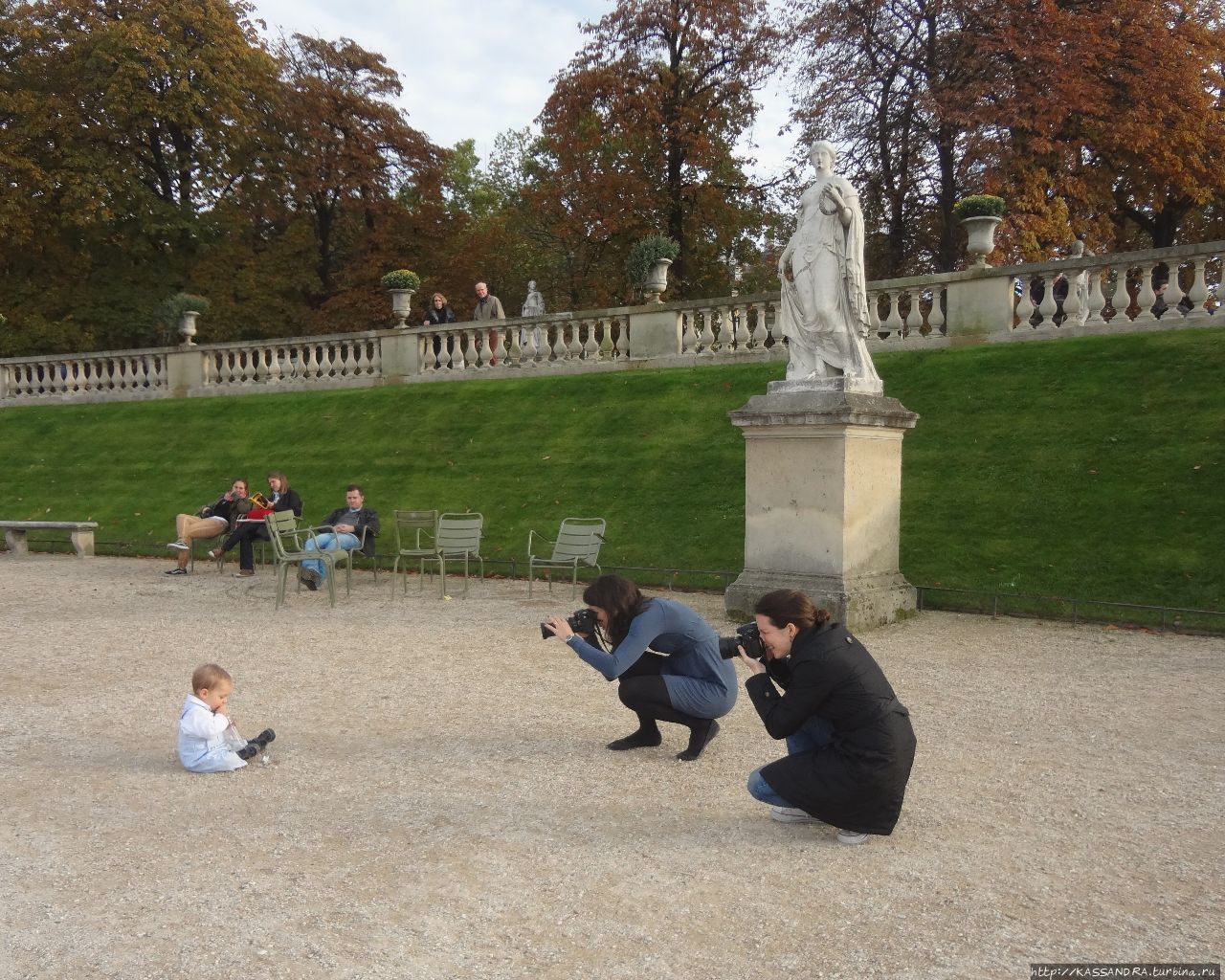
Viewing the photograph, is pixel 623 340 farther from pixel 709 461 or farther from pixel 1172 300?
pixel 1172 300

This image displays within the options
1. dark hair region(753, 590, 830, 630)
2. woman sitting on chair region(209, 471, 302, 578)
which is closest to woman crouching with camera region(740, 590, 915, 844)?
dark hair region(753, 590, 830, 630)

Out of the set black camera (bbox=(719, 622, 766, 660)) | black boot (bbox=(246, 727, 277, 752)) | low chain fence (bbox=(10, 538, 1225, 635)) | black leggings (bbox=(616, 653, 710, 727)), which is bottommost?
low chain fence (bbox=(10, 538, 1225, 635))

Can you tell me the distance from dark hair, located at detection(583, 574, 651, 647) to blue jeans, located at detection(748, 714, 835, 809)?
1043mm

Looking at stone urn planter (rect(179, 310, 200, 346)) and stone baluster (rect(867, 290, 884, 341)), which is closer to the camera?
stone baluster (rect(867, 290, 884, 341))

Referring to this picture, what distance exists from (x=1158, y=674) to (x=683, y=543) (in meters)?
5.56

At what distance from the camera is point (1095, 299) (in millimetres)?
12945

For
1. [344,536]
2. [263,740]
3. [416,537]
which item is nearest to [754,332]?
[416,537]

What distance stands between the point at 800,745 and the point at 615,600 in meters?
1.18

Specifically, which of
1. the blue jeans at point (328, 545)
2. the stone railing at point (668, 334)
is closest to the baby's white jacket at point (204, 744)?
the blue jeans at point (328, 545)

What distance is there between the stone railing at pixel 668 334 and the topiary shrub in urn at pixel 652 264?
2.19 feet

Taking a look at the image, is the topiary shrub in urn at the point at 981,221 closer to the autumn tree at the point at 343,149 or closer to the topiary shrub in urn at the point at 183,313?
the topiary shrub in urn at the point at 183,313

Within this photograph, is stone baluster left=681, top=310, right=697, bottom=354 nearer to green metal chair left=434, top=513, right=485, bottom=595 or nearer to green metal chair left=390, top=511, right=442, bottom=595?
green metal chair left=390, top=511, right=442, bottom=595

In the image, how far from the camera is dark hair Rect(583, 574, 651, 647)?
517 cm

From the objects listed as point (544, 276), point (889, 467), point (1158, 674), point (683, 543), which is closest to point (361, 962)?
point (1158, 674)
